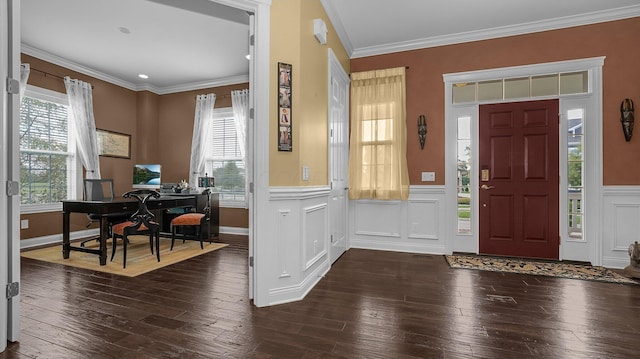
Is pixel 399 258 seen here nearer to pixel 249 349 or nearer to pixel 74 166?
pixel 249 349

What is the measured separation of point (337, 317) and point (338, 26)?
3.43 m

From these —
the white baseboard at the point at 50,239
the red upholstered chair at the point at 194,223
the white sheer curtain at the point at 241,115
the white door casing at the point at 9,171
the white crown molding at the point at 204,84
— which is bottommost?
the white baseboard at the point at 50,239

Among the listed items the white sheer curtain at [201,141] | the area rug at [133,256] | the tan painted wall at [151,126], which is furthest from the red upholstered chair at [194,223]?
the white sheer curtain at [201,141]

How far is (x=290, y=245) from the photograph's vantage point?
270 cm

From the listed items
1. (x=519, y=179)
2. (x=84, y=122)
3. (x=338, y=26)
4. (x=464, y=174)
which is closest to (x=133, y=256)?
(x=84, y=122)

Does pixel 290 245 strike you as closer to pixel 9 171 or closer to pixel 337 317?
pixel 337 317

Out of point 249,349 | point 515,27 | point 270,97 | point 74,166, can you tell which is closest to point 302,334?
point 249,349

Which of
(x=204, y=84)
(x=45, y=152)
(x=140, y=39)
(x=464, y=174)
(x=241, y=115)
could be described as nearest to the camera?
(x=464, y=174)

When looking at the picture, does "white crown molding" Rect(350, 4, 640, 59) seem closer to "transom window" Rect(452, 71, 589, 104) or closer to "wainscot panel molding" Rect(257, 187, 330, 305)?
"transom window" Rect(452, 71, 589, 104)

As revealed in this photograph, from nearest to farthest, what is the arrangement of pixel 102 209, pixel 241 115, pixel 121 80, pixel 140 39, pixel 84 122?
pixel 102 209 < pixel 140 39 < pixel 84 122 < pixel 241 115 < pixel 121 80

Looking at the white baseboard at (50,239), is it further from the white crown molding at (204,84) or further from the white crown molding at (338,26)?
the white crown molding at (338,26)

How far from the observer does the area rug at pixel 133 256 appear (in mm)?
3588

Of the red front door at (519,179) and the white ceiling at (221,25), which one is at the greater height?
the white ceiling at (221,25)

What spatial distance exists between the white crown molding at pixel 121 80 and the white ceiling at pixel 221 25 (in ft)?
0.06
